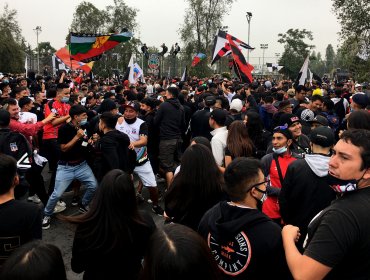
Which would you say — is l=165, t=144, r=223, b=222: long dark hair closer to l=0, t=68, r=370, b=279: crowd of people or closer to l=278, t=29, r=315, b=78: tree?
l=0, t=68, r=370, b=279: crowd of people

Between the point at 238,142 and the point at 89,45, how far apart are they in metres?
7.35

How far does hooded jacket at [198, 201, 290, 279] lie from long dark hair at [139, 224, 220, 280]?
0.57m

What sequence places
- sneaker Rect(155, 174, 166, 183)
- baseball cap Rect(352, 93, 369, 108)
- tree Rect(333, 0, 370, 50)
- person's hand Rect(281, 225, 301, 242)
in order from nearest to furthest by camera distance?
1. person's hand Rect(281, 225, 301, 242)
2. baseball cap Rect(352, 93, 369, 108)
3. sneaker Rect(155, 174, 166, 183)
4. tree Rect(333, 0, 370, 50)

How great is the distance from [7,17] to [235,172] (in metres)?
40.8

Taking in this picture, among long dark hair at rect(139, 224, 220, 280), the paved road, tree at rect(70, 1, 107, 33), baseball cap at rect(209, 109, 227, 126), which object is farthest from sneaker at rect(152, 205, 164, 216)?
tree at rect(70, 1, 107, 33)

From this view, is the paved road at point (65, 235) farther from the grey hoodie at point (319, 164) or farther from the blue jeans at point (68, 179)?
the grey hoodie at point (319, 164)

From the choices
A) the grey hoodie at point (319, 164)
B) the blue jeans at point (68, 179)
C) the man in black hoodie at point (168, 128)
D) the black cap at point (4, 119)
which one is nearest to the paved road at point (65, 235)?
the blue jeans at point (68, 179)

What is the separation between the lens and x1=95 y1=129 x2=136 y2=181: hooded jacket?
507 centimetres

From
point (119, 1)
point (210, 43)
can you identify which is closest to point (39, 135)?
point (119, 1)

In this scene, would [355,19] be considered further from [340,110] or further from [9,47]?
[9,47]

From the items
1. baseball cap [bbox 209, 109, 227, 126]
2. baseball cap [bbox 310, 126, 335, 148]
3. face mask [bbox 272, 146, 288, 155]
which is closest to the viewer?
baseball cap [bbox 310, 126, 335, 148]

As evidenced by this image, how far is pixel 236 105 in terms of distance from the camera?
6.83 m

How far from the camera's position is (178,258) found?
1.43 meters

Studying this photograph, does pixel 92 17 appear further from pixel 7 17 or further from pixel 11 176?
pixel 11 176
